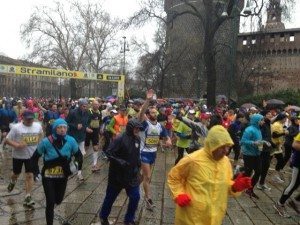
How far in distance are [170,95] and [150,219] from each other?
179 feet

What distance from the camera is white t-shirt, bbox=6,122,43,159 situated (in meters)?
7.38

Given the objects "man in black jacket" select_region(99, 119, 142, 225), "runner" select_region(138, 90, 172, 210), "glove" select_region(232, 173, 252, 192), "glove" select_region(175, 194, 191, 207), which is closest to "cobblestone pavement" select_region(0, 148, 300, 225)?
"runner" select_region(138, 90, 172, 210)

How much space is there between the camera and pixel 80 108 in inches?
411

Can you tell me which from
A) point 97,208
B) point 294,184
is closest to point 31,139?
point 97,208

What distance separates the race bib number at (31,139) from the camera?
7.39 m

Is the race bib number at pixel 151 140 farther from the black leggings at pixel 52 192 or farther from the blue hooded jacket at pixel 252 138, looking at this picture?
the black leggings at pixel 52 192

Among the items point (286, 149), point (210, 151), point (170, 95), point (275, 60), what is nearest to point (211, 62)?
point (286, 149)

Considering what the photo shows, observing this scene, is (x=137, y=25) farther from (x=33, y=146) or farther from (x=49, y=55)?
(x=49, y=55)

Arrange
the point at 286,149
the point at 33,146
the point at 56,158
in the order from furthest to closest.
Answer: the point at 286,149, the point at 33,146, the point at 56,158

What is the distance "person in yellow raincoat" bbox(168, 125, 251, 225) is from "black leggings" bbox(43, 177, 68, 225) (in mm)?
2146

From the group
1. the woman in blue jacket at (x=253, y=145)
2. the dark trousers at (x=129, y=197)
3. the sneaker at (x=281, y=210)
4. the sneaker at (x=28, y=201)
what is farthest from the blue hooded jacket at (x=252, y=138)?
the sneaker at (x=28, y=201)

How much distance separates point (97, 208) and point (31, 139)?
1.56 metres

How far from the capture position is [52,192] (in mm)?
5883

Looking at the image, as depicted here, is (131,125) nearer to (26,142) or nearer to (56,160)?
(56,160)
